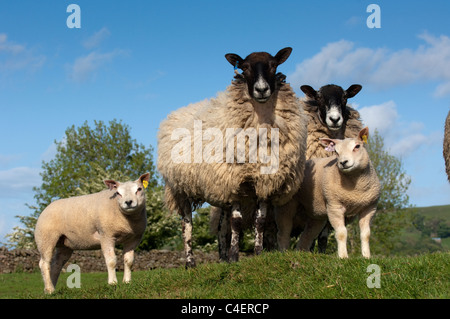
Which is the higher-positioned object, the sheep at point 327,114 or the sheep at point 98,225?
the sheep at point 327,114

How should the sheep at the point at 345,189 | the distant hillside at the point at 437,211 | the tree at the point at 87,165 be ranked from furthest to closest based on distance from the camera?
the distant hillside at the point at 437,211 < the tree at the point at 87,165 < the sheep at the point at 345,189

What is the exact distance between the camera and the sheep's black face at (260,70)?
807 cm

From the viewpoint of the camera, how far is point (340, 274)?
6.32 m

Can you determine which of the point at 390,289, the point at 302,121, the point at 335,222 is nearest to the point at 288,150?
the point at 302,121

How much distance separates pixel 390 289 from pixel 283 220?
370 centimetres

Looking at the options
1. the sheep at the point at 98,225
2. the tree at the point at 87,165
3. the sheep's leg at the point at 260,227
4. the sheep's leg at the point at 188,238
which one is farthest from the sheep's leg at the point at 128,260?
the tree at the point at 87,165

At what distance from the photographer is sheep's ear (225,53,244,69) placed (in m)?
8.80

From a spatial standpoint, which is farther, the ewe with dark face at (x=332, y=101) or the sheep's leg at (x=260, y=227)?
the ewe with dark face at (x=332, y=101)

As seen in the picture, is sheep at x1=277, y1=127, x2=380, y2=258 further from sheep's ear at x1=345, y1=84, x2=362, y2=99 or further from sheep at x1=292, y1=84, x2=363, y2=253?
sheep's ear at x1=345, y1=84, x2=362, y2=99

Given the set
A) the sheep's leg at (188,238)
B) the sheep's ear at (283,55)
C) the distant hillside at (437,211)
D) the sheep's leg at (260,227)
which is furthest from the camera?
the distant hillside at (437,211)

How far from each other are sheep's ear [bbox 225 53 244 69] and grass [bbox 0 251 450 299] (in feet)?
11.4

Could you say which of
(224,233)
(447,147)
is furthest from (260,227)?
(447,147)

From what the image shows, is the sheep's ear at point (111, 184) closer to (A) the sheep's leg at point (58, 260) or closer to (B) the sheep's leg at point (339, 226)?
(A) the sheep's leg at point (58, 260)
